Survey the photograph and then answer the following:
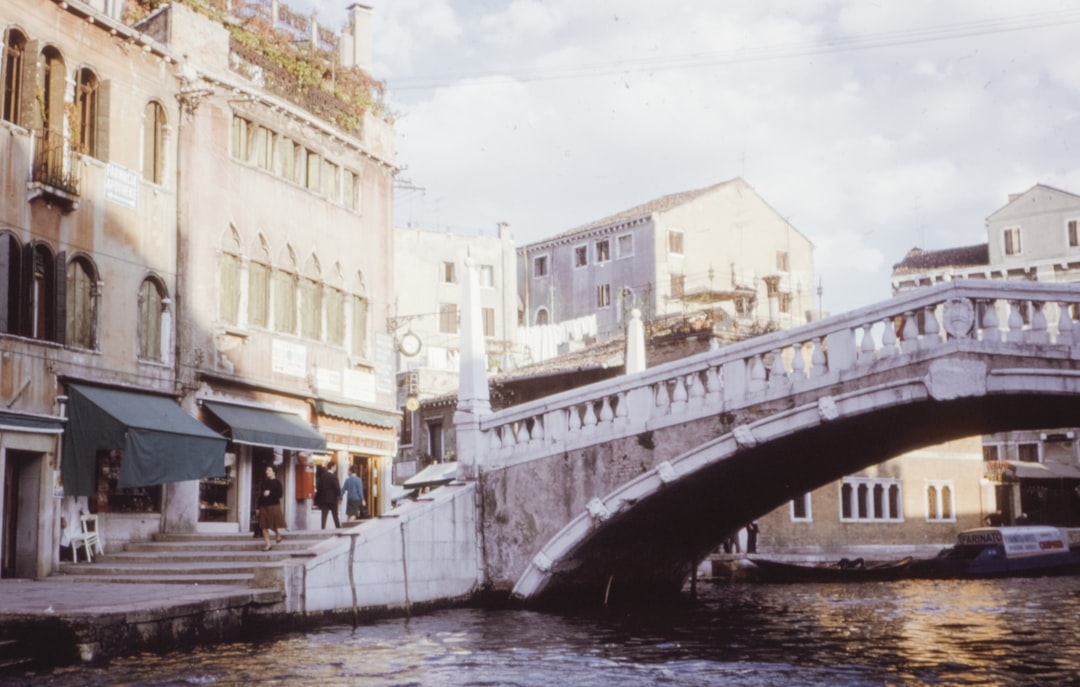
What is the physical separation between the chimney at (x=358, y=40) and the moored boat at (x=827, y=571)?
40.0ft

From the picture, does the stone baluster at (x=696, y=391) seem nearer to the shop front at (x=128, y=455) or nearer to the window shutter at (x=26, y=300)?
the shop front at (x=128, y=455)

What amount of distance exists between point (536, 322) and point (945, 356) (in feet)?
→ 123

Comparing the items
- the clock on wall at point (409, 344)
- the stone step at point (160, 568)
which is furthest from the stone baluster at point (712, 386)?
the clock on wall at point (409, 344)

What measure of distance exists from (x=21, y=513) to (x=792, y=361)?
9.55 m

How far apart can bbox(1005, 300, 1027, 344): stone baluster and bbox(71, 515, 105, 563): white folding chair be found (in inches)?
444

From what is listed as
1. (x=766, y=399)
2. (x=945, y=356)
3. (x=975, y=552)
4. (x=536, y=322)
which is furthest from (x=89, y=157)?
(x=536, y=322)

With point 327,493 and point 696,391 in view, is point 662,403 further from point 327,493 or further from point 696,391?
point 327,493

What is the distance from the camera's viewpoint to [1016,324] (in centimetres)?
1316

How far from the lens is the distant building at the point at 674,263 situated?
4488 cm

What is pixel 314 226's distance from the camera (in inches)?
881

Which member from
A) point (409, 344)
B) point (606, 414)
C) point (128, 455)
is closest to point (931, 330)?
point (606, 414)

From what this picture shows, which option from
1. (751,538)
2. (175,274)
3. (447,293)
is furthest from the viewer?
(447,293)

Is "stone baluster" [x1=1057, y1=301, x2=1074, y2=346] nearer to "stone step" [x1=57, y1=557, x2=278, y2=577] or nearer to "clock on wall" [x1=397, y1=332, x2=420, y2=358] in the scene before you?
"stone step" [x1=57, y1=557, x2=278, y2=577]

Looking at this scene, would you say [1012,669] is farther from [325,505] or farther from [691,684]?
[325,505]
